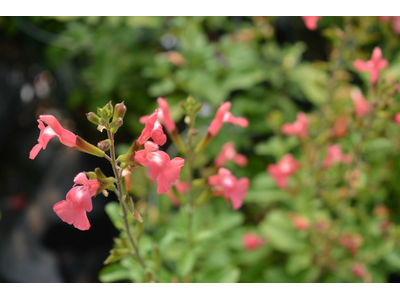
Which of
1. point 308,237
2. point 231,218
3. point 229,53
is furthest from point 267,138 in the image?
point 231,218

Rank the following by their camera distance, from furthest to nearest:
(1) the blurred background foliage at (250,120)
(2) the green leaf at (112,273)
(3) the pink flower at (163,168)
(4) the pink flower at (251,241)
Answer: (4) the pink flower at (251,241), (1) the blurred background foliage at (250,120), (2) the green leaf at (112,273), (3) the pink flower at (163,168)

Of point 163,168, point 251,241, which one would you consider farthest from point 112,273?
point 251,241

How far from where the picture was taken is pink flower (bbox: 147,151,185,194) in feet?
1.67

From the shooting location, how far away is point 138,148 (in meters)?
0.56

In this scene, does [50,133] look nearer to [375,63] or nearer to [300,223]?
[375,63]

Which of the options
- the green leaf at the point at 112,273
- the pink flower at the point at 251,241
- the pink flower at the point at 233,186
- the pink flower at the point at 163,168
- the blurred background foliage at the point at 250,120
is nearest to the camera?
the pink flower at the point at 163,168

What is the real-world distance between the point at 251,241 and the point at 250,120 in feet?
2.33

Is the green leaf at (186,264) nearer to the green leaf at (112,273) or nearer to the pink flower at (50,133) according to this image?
the green leaf at (112,273)

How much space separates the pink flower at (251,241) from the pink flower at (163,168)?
1.00 m

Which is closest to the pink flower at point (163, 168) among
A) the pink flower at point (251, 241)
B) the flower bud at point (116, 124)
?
the flower bud at point (116, 124)

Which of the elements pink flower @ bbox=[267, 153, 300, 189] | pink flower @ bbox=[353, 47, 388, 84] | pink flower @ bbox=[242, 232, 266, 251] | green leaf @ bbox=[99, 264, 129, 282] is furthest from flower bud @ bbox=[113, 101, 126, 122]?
pink flower @ bbox=[242, 232, 266, 251]

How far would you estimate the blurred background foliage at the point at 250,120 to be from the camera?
127 cm

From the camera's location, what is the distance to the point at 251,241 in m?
1.43

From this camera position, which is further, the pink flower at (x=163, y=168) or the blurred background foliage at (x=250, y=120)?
the blurred background foliage at (x=250, y=120)
